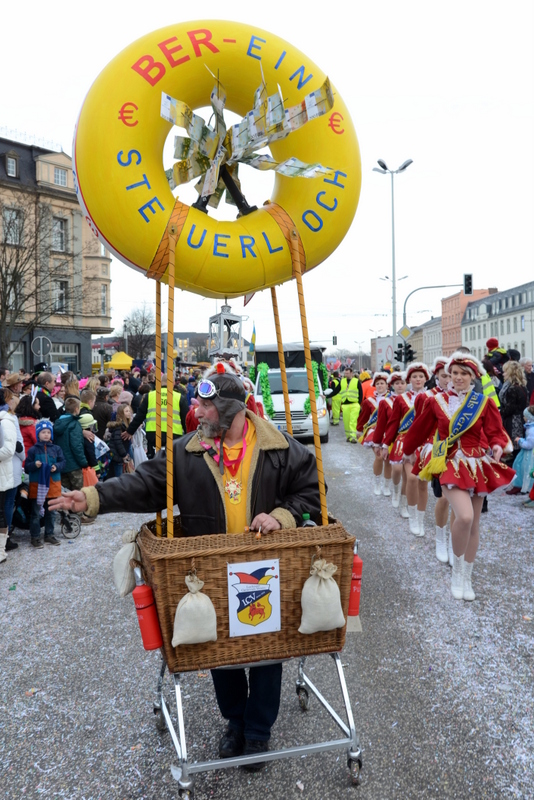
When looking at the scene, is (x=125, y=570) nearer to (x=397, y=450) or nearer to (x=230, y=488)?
(x=230, y=488)

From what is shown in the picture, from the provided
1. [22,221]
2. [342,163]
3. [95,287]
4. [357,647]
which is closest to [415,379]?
[357,647]

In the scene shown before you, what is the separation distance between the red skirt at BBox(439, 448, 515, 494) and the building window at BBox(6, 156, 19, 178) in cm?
3336

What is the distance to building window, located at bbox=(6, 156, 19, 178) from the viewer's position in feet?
104

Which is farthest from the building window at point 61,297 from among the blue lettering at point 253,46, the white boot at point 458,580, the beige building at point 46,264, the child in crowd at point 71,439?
the blue lettering at point 253,46

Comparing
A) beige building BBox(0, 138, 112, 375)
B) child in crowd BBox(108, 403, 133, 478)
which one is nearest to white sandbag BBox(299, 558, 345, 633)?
child in crowd BBox(108, 403, 133, 478)

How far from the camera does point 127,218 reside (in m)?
2.79

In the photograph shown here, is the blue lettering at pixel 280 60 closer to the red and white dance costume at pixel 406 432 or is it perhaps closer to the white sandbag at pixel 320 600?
the white sandbag at pixel 320 600

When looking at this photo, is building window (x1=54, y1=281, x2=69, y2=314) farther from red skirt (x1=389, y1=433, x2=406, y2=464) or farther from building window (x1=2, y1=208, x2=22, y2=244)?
red skirt (x1=389, y1=433, x2=406, y2=464)

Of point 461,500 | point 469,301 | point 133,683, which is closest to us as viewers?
point 133,683

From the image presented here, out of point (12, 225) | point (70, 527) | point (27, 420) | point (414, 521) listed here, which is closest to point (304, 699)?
point (414, 521)

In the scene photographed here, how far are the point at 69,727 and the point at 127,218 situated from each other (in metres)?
2.59

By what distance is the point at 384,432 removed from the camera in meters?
8.45

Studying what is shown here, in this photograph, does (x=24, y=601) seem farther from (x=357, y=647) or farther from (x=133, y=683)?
(x=357, y=647)

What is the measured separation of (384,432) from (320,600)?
20.3 feet
